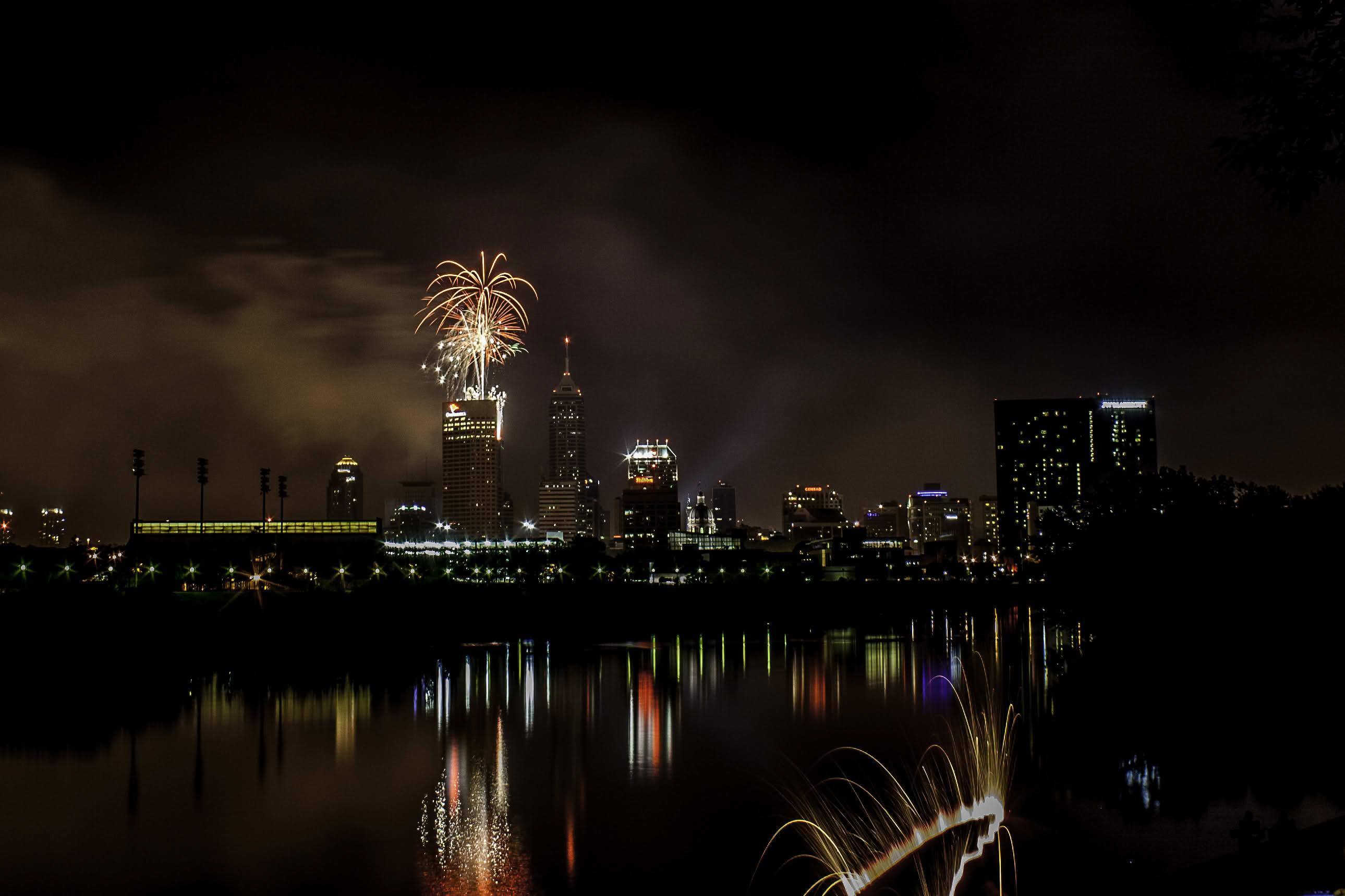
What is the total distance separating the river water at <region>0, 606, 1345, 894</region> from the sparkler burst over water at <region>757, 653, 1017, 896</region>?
1.64ft

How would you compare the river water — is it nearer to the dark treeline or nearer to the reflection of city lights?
the reflection of city lights

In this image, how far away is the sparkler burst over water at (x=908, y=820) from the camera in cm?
1781

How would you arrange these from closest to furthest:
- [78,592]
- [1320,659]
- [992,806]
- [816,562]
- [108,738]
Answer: [1320,659] < [992,806] < [108,738] < [78,592] < [816,562]

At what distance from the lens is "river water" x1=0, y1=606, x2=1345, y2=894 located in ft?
63.5

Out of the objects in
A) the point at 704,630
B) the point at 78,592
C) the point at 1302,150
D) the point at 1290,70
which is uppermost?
the point at 1290,70

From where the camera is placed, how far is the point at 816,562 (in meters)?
185

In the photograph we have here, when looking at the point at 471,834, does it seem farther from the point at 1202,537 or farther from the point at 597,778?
the point at 1202,537

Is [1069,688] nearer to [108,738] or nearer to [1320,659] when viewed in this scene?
[1320,659]

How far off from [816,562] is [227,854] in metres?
167

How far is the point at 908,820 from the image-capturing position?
21.9 meters

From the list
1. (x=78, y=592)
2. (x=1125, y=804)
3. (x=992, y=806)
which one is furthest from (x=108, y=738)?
(x=1125, y=804)

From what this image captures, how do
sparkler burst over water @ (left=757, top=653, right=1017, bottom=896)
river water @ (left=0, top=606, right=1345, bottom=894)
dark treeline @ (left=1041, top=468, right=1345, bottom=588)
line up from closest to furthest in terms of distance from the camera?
sparkler burst over water @ (left=757, top=653, right=1017, bottom=896) → river water @ (left=0, top=606, right=1345, bottom=894) → dark treeline @ (left=1041, top=468, right=1345, bottom=588)

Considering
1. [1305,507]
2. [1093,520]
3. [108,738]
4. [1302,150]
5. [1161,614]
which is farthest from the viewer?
[108,738]

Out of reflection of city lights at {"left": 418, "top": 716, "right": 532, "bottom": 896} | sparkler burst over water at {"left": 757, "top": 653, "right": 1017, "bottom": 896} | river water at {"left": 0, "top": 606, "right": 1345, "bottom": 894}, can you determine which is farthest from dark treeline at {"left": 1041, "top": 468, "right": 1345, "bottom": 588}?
reflection of city lights at {"left": 418, "top": 716, "right": 532, "bottom": 896}
